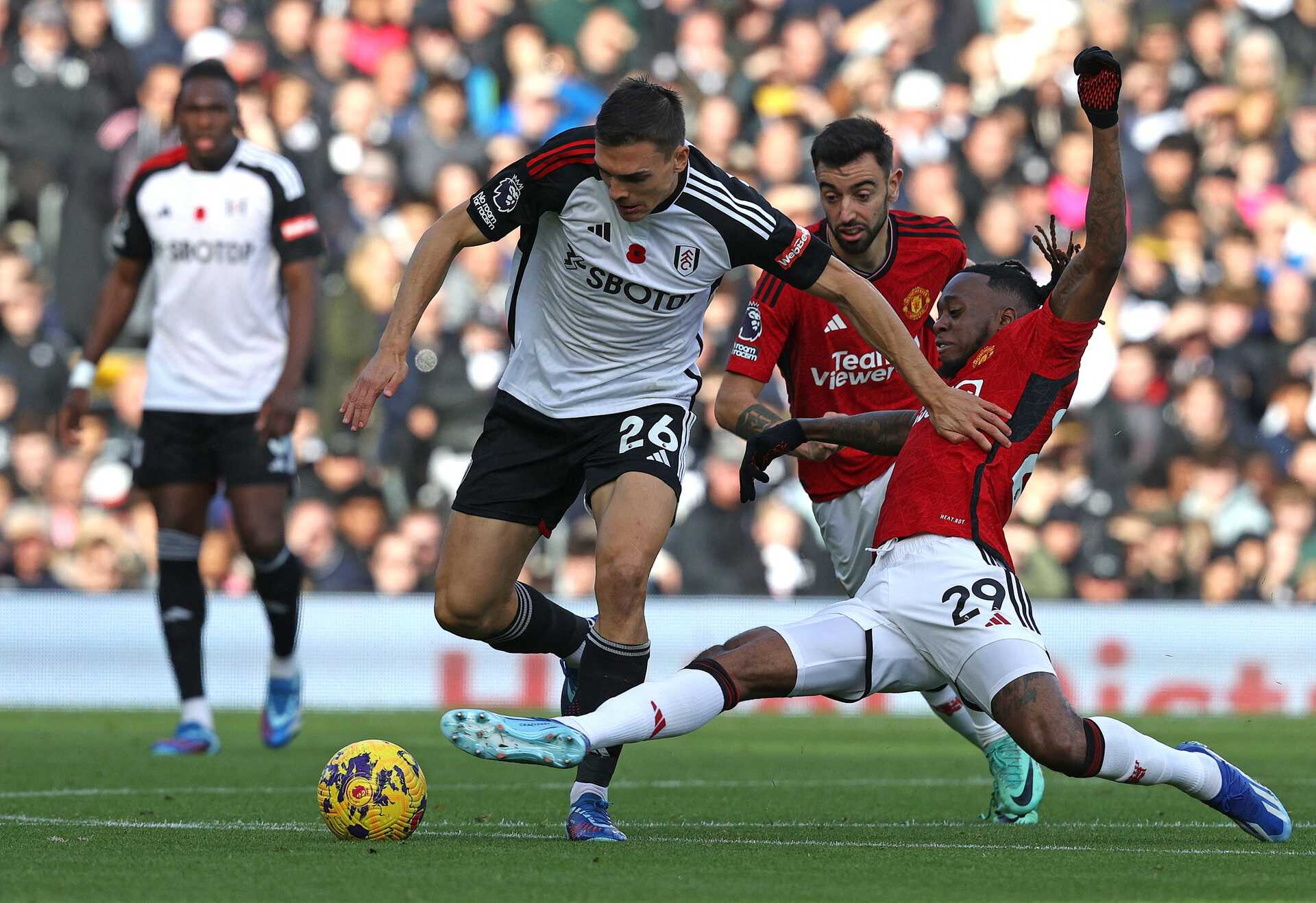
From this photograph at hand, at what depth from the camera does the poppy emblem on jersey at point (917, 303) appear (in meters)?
7.24

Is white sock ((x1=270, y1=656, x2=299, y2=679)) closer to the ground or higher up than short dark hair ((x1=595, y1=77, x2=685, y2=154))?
closer to the ground

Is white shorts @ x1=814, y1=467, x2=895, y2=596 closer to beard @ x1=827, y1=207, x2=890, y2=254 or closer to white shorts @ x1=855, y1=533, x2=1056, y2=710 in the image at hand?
beard @ x1=827, y1=207, x2=890, y2=254

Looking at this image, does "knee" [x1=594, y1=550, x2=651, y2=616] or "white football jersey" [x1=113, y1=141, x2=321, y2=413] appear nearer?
"knee" [x1=594, y1=550, x2=651, y2=616]

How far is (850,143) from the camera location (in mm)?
6914

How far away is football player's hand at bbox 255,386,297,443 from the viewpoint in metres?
9.17

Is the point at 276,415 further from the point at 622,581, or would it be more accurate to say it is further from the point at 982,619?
the point at 982,619

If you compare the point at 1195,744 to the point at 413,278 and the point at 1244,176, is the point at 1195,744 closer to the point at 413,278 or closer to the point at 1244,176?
the point at 413,278

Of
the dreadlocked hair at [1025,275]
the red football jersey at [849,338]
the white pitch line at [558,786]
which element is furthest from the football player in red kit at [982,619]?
the white pitch line at [558,786]

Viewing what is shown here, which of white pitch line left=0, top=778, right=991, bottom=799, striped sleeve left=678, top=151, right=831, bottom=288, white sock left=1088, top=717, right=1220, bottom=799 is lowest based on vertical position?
white pitch line left=0, top=778, right=991, bottom=799

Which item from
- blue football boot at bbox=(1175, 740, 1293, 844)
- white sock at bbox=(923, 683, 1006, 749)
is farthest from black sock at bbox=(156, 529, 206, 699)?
blue football boot at bbox=(1175, 740, 1293, 844)

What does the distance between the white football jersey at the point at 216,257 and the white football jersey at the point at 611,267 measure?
10.3ft

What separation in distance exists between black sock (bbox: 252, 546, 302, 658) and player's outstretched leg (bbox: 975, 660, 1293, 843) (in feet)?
15.1

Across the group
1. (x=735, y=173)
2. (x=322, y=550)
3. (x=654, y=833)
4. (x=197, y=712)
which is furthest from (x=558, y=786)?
(x=735, y=173)

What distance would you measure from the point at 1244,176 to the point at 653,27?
478 centimetres
